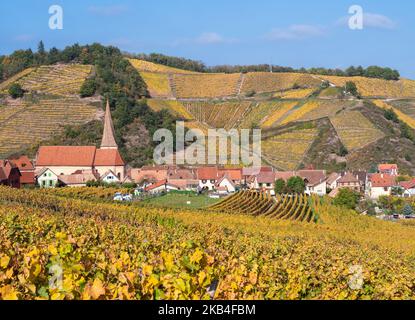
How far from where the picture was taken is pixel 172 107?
94625mm

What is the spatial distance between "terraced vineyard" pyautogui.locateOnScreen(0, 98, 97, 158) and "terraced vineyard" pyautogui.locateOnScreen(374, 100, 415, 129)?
127 ft

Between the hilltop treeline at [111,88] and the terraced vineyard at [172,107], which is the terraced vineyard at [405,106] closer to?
the terraced vineyard at [172,107]

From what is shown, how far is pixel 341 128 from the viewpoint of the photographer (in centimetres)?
8056

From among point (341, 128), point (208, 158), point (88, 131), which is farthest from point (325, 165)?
point (88, 131)

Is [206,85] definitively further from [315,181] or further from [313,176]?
[315,181]

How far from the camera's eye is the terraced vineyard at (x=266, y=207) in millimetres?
37656

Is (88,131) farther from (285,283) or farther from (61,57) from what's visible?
(285,283)

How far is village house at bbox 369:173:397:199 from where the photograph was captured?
6432 cm

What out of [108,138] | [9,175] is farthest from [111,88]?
[9,175]

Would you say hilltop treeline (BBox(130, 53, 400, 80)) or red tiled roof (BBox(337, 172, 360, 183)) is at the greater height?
hilltop treeline (BBox(130, 53, 400, 80))

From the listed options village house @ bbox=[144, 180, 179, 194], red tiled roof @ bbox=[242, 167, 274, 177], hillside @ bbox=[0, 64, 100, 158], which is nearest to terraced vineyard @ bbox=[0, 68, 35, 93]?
hillside @ bbox=[0, 64, 100, 158]

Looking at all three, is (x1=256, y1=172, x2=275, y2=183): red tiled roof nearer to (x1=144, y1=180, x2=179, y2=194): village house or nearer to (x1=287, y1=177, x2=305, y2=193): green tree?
(x1=287, y1=177, x2=305, y2=193): green tree

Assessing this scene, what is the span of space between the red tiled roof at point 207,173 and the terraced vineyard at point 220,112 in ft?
69.9
